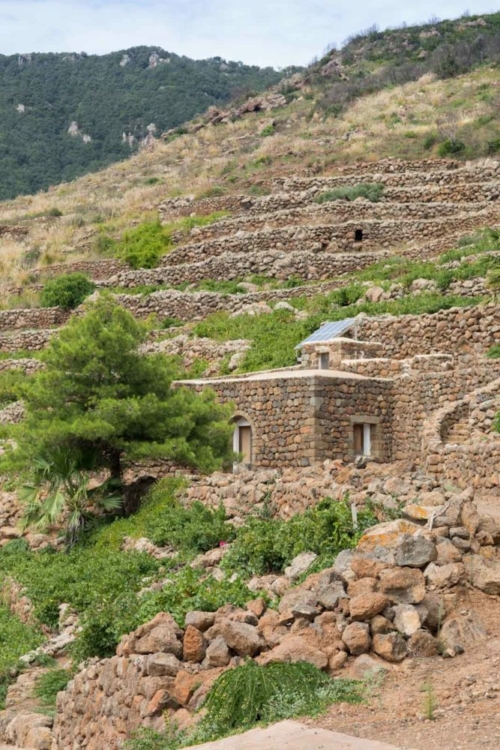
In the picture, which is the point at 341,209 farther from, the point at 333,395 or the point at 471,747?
the point at 471,747

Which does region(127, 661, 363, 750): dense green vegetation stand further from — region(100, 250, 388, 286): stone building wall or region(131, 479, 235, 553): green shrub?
region(100, 250, 388, 286): stone building wall

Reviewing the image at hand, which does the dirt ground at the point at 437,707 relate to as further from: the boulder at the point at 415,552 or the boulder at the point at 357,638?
the boulder at the point at 415,552

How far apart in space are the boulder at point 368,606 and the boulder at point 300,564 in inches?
73.9

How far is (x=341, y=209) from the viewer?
35.2 meters

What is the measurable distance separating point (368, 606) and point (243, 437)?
12786mm

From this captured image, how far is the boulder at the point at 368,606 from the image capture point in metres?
9.01

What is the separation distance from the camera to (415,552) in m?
9.71

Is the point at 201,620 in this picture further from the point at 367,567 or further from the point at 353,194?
the point at 353,194

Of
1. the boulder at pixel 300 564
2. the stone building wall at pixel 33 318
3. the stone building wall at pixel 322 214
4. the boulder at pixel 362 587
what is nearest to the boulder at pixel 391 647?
the boulder at pixel 362 587

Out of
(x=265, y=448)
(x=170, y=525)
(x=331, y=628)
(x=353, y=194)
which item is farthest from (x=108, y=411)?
(x=353, y=194)

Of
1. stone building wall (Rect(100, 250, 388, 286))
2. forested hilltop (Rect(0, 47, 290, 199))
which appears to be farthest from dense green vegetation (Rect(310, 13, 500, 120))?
stone building wall (Rect(100, 250, 388, 286))

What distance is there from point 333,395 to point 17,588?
7089 mm

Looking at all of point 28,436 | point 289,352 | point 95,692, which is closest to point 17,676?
point 95,692

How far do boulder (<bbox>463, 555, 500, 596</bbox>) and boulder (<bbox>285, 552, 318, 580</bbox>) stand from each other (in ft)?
5.74
